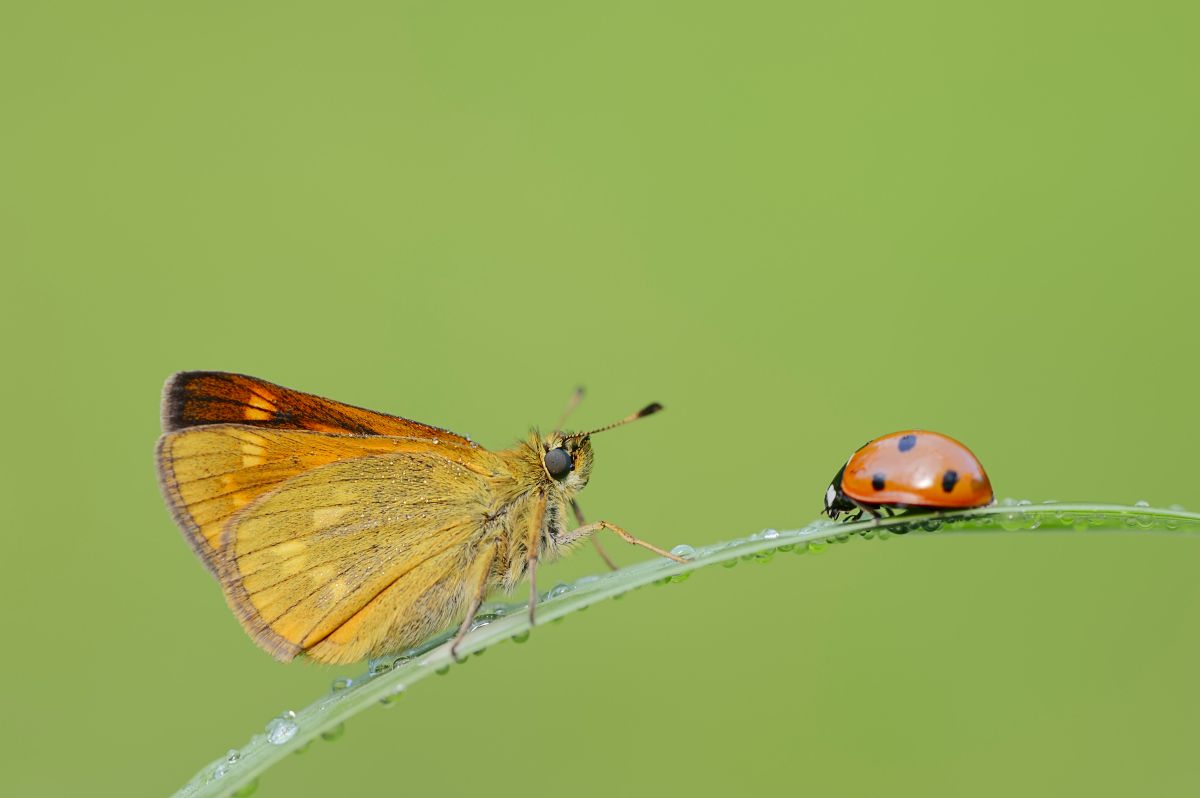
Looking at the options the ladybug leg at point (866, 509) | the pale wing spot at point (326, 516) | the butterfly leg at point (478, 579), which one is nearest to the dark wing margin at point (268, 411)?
the pale wing spot at point (326, 516)

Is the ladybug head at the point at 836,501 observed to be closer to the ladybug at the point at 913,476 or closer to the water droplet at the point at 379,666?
the ladybug at the point at 913,476

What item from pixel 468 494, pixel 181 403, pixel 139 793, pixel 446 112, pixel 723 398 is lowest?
pixel 139 793

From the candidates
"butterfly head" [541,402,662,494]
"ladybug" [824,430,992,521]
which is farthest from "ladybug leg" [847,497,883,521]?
"butterfly head" [541,402,662,494]

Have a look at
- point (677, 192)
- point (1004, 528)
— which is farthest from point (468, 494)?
point (677, 192)

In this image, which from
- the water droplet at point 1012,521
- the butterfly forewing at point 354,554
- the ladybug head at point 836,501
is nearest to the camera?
the water droplet at point 1012,521

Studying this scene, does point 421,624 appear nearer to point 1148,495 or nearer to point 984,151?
point 1148,495
